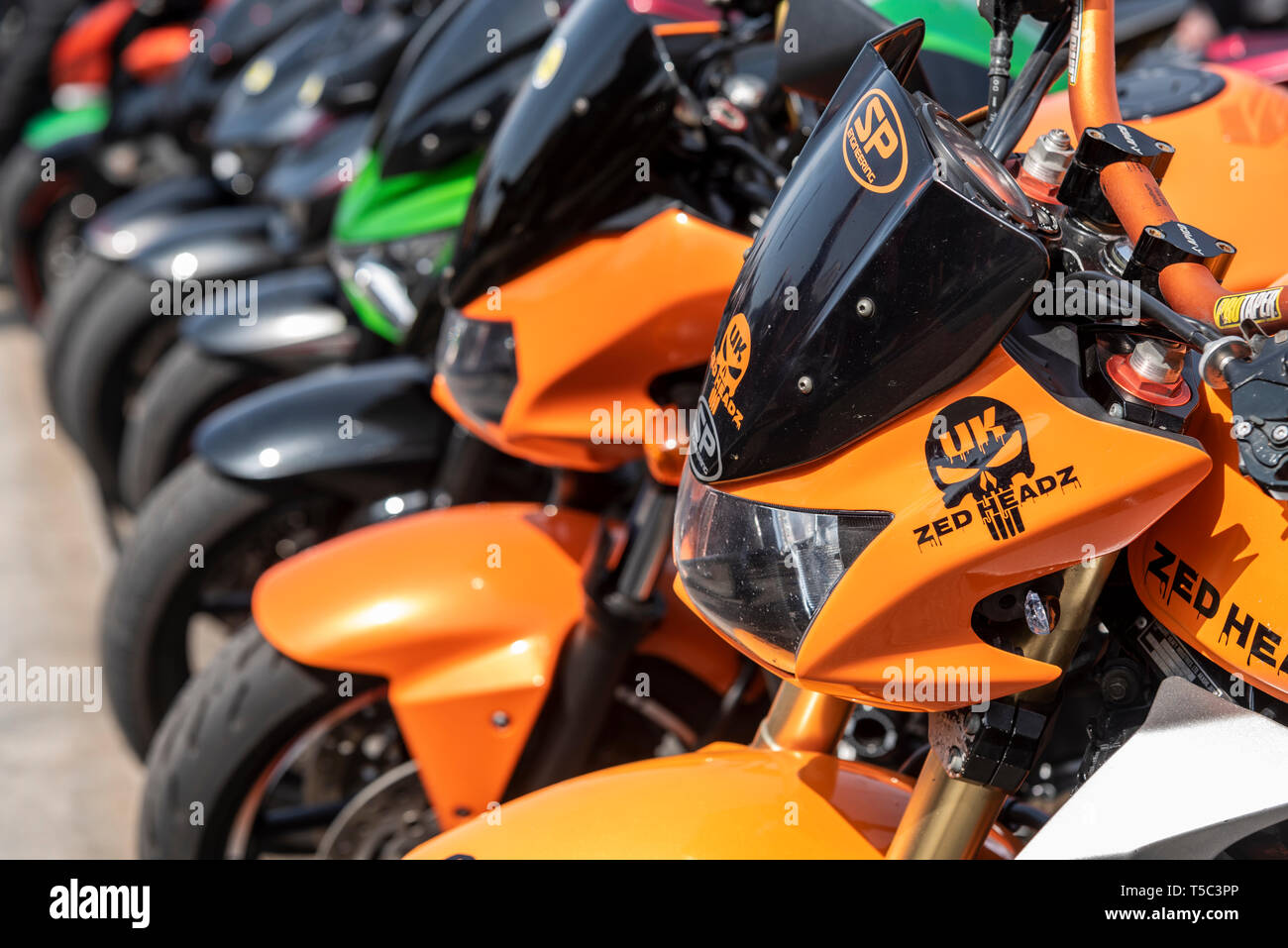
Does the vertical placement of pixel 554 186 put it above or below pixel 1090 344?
below

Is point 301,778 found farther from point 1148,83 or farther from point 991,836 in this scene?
point 1148,83

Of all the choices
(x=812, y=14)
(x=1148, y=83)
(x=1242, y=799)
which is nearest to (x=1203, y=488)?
(x=1242, y=799)

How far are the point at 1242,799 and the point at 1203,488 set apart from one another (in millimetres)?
258

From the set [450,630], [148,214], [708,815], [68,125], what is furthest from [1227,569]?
[68,125]

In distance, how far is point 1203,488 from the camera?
1.18 metres

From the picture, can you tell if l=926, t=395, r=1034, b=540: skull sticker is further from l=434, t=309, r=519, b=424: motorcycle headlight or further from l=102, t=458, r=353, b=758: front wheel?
l=102, t=458, r=353, b=758: front wheel

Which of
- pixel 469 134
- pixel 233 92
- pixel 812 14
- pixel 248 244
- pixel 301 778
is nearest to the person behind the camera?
pixel 812 14

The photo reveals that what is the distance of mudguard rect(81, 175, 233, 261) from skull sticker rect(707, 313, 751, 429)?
3307 mm

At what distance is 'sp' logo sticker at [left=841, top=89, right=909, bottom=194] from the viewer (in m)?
1.09

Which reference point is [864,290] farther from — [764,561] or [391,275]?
[391,275]

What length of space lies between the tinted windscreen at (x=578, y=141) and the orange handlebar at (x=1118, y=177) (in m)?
0.56

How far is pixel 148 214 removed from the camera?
445 centimetres
